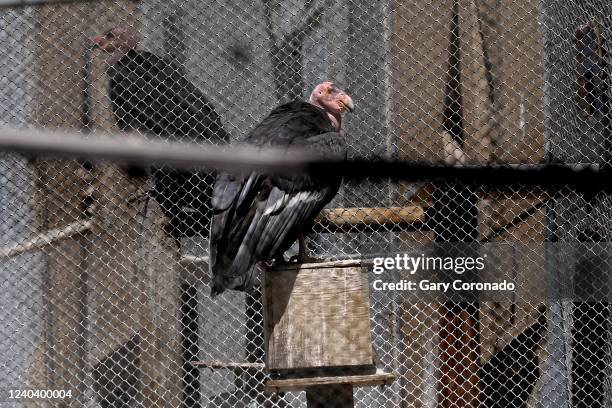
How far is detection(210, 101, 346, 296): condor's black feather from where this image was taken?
9.78 ft

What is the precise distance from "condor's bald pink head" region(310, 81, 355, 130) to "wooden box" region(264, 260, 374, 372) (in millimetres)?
1478

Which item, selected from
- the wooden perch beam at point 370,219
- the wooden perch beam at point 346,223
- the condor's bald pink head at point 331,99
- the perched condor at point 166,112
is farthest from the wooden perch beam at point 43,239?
the condor's bald pink head at point 331,99

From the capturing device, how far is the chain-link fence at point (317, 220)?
427 centimetres

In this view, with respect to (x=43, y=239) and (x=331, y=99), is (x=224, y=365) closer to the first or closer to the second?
(x=43, y=239)

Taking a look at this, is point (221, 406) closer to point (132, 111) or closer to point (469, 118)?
point (132, 111)

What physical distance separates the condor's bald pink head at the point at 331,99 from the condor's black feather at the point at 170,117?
1.82 ft

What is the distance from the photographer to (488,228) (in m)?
4.39

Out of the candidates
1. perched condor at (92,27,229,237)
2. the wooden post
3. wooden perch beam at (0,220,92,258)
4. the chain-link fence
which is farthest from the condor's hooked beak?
the wooden post

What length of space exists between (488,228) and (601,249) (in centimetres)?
53

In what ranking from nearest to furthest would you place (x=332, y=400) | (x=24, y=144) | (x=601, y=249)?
(x=24, y=144), (x=332, y=400), (x=601, y=249)

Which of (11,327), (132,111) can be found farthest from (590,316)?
(11,327)

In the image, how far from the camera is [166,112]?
4.48m

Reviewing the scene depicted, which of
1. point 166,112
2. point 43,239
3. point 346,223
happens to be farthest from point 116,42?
point 346,223

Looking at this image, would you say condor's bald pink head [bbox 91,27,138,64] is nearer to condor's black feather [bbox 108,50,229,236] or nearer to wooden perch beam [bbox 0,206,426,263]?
condor's black feather [bbox 108,50,229,236]
